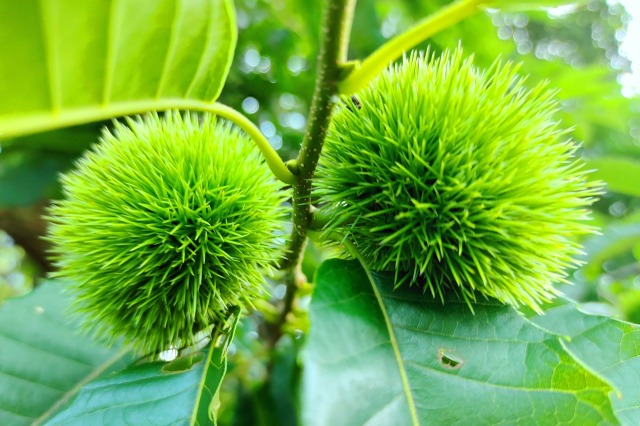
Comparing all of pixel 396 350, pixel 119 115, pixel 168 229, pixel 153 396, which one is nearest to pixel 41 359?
pixel 153 396

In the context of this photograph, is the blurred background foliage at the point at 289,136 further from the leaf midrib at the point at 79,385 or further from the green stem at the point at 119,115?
the green stem at the point at 119,115

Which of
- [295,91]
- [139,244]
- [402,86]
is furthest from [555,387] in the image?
[295,91]

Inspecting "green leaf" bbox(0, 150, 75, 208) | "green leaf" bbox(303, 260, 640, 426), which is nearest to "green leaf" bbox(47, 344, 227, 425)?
"green leaf" bbox(303, 260, 640, 426)

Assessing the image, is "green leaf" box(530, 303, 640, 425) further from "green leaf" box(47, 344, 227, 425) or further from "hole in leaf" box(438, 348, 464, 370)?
"green leaf" box(47, 344, 227, 425)

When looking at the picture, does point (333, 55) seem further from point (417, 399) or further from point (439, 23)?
point (417, 399)

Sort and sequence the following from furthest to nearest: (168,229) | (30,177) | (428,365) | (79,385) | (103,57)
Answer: (30,177), (79,385), (168,229), (428,365), (103,57)

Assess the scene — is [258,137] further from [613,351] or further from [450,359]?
[613,351]

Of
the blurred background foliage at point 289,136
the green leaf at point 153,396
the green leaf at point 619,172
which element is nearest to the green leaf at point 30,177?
the blurred background foliage at point 289,136
